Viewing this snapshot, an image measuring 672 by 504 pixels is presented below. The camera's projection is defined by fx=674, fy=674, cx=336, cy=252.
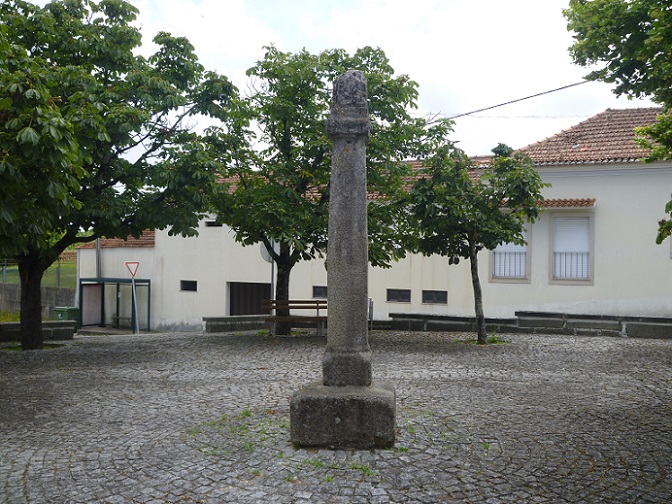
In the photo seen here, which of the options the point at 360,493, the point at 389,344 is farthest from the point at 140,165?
the point at 360,493

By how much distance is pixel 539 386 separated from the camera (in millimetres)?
9125

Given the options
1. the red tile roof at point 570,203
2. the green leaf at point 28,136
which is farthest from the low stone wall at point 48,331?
the red tile roof at point 570,203

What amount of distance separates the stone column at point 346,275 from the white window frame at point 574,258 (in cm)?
1476

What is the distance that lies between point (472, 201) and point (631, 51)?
15.4 feet

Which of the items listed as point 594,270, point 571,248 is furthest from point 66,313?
point 594,270

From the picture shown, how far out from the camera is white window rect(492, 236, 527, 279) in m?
20.4

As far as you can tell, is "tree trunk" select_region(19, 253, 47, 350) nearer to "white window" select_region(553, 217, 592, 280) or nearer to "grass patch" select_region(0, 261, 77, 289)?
"white window" select_region(553, 217, 592, 280)

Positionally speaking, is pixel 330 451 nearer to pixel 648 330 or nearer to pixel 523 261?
pixel 648 330

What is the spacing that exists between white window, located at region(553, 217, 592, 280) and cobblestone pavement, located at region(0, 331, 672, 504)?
813 centimetres

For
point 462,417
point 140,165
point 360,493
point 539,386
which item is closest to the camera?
point 360,493

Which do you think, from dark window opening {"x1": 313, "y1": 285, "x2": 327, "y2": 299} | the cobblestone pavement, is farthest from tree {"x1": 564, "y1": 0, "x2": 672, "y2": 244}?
dark window opening {"x1": 313, "y1": 285, "x2": 327, "y2": 299}

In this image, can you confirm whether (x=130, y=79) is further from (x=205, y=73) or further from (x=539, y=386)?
(x=539, y=386)

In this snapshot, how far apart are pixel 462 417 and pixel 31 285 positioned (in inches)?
405

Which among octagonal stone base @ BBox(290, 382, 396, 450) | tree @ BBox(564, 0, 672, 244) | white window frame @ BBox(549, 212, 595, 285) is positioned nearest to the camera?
octagonal stone base @ BBox(290, 382, 396, 450)
